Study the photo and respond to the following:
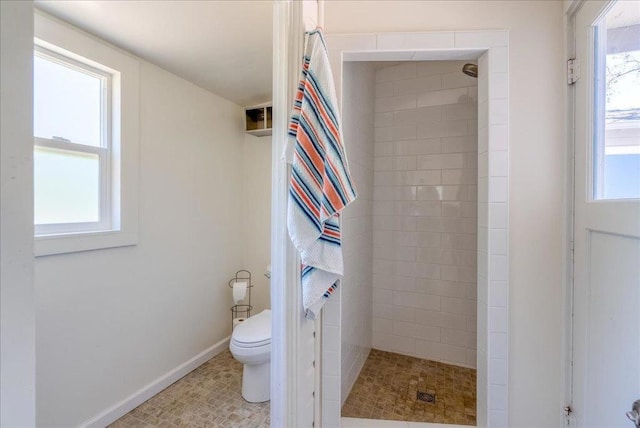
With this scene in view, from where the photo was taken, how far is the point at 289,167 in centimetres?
106

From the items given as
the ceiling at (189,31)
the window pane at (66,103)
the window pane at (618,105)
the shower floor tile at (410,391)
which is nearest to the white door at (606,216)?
the window pane at (618,105)

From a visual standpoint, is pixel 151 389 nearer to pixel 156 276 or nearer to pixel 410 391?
pixel 156 276

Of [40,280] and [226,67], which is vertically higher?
[226,67]

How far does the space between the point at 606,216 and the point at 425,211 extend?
4.26 feet

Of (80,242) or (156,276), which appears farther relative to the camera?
(156,276)

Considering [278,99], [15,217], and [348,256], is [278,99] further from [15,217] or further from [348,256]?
[348,256]

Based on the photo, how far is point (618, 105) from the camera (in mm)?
959

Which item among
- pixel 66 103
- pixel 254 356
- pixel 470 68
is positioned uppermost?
pixel 470 68

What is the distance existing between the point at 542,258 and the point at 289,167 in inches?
46.5

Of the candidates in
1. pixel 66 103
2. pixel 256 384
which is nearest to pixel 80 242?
pixel 66 103

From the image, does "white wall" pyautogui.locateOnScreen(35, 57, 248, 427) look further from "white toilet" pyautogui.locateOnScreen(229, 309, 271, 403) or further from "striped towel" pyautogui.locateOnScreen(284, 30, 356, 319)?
"striped towel" pyautogui.locateOnScreen(284, 30, 356, 319)

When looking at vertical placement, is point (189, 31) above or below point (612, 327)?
above

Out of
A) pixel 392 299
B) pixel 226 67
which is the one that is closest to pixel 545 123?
pixel 392 299

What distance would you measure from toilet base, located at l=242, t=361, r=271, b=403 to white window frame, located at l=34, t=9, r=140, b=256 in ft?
3.68
